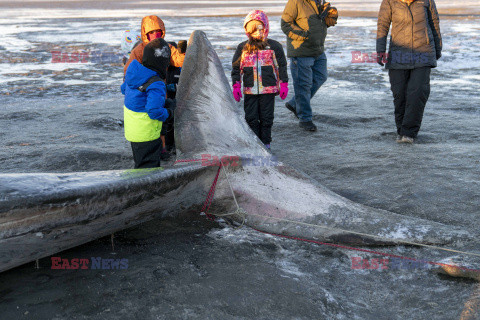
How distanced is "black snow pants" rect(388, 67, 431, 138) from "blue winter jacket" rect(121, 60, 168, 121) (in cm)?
325

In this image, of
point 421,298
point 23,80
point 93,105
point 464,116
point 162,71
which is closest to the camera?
point 421,298

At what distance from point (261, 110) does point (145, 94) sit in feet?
5.72

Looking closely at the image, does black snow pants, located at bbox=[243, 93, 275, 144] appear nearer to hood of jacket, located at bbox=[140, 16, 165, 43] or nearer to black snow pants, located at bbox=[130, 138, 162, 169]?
hood of jacket, located at bbox=[140, 16, 165, 43]

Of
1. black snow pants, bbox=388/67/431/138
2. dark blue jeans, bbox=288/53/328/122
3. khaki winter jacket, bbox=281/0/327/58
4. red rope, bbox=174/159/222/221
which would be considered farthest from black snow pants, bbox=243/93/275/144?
red rope, bbox=174/159/222/221

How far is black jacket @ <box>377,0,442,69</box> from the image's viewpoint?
602cm

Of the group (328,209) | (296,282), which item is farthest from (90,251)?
(328,209)

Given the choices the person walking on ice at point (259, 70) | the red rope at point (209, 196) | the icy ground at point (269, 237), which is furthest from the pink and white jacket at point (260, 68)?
the red rope at point (209, 196)

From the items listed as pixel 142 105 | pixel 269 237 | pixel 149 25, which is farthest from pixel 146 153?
pixel 269 237

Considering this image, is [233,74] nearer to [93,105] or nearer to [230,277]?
[230,277]

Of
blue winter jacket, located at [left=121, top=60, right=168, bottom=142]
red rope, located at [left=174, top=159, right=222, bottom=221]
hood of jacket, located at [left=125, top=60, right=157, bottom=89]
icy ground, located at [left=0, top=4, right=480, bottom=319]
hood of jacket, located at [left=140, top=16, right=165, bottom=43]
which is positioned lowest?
icy ground, located at [left=0, top=4, right=480, bottom=319]

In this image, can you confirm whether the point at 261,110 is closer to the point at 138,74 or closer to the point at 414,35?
the point at 138,74

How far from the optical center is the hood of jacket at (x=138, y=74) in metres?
4.36

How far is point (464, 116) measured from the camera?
7.52 meters

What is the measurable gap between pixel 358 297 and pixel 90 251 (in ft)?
5.83
